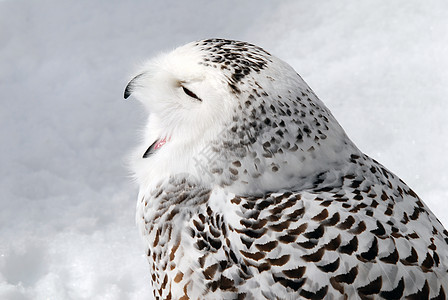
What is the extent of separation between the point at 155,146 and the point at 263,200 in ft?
1.37

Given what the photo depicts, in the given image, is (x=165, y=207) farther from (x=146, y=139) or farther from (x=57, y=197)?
(x=57, y=197)

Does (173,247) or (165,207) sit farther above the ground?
(165,207)

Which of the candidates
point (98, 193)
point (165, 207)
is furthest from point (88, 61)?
point (165, 207)

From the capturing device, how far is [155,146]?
1.90 metres

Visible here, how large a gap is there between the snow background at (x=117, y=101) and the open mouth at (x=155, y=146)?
848 mm

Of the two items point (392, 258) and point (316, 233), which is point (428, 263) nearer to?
point (392, 258)

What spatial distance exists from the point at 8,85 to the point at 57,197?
0.89 meters

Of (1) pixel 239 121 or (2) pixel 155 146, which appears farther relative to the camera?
(2) pixel 155 146

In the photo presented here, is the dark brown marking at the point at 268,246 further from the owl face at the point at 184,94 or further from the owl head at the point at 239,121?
the owl face at the point at 184,94


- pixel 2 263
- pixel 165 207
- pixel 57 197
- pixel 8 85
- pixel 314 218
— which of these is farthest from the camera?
pixel 8 85

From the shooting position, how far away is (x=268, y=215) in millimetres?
1612

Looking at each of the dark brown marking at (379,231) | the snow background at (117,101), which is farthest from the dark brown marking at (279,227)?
the snow background at (117,101)

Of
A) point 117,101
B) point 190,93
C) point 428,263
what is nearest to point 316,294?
point 428,263

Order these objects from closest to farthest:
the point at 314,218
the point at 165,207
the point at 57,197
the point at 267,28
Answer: the point at 314,218
the point at 165,207
the point at 57,197
the point at 267,28
